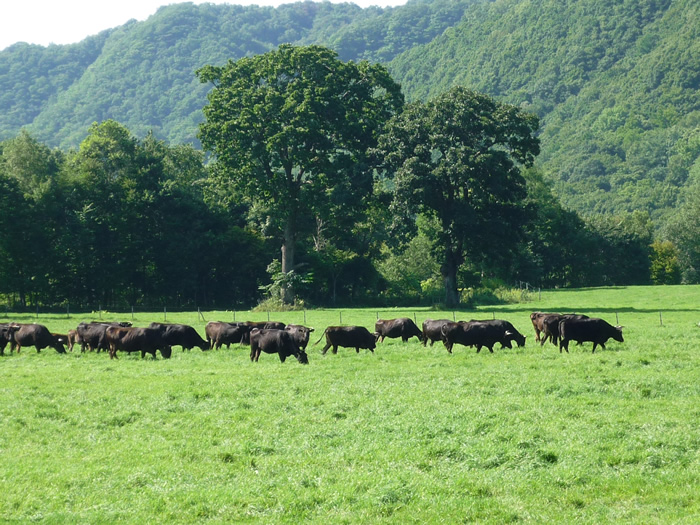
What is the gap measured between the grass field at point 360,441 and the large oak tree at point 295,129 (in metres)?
37.0

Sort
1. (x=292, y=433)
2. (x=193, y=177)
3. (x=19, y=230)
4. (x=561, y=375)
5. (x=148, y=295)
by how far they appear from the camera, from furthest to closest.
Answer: (x=193, y=177), (x=148, y=295), (x=19, y=230), (x=561, y=375), (x=292, y=433)

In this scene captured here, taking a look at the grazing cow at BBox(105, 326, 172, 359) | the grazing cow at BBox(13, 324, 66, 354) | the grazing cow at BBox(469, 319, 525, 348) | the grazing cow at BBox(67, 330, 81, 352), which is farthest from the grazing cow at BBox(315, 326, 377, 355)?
the grazing cow at BBox(13, 324, 66, 354)

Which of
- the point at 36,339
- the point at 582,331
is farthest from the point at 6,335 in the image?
the point at 582,331

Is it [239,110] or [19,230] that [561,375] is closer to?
[239,110]

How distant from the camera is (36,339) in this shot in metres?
30.9

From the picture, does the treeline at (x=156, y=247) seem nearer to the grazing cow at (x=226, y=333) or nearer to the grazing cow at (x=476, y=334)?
the grazing cow at (x=226, y=333)

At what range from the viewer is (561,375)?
→ 822 inches

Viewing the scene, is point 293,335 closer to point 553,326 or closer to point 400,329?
point 400,329

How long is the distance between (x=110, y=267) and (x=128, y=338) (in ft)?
150

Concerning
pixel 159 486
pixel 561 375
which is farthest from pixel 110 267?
pixel 159 486

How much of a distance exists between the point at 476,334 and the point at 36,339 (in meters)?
17.4

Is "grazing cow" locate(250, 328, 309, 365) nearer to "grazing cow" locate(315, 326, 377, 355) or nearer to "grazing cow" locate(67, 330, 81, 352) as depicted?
"grazing cow" locate(315, 326, 377, 355)

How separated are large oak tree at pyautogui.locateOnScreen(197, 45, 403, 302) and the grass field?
121 feet

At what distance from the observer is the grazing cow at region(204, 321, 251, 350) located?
102ft
